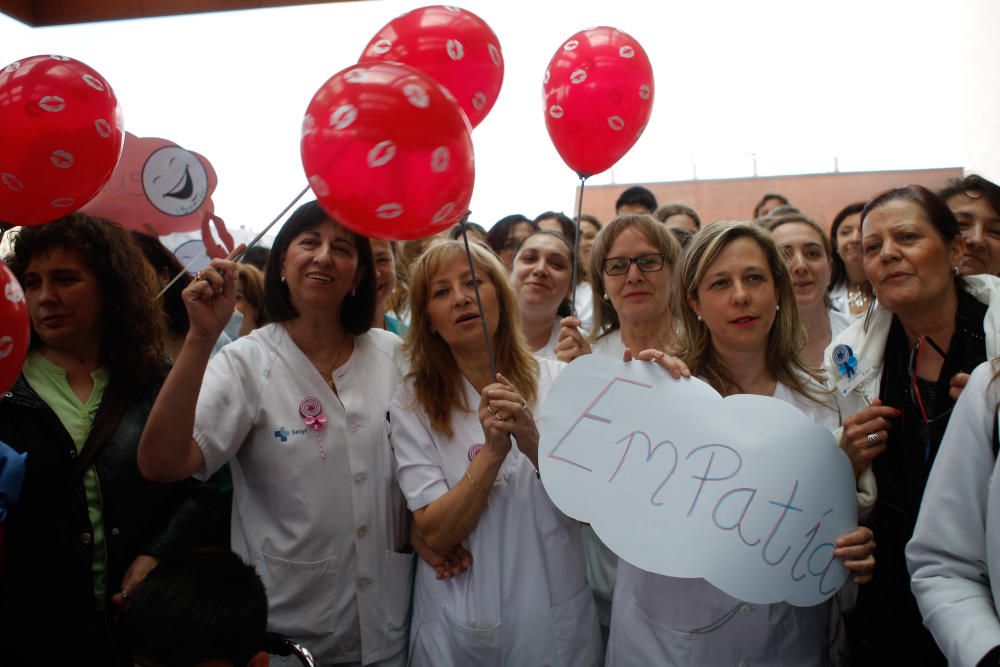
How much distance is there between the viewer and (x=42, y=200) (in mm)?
1604

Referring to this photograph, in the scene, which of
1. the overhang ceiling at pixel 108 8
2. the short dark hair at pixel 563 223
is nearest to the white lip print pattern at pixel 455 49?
the short dark hair at pixel 563 223

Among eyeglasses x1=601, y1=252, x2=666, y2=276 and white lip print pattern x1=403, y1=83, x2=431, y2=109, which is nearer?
white lip print pattern x1=403, y1=83, x2=431, y2=109

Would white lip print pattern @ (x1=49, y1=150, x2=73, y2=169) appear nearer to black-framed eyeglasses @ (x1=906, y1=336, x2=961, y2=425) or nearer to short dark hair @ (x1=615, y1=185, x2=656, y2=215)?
black-framed eyeglasses @ (x1=906, y1=336, x2=961, y2=425)

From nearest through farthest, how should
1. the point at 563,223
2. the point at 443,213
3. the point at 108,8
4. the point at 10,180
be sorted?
the point at 443,213
the point at 10,180
the point at 563,223
the point at 108,8

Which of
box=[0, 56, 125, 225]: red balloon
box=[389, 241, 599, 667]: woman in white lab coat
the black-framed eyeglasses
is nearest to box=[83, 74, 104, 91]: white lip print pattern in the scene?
box=[0, 56, 125, 225]: red balloon

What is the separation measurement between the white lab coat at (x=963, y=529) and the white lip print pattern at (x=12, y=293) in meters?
1.79

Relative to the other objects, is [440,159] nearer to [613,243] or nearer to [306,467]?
[306,467]

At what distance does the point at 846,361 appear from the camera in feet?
5.56

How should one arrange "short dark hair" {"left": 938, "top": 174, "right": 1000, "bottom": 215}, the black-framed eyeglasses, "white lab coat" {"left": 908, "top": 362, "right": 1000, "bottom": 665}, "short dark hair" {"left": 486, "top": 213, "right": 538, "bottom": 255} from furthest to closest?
"short dark hair" {"left": 486, "top": 213, "right": 538, "bottom": 255} < "short dark hair" {"left": 938, "top": 174, "right": 1000, "bottom": 215} < the black-framed eyeglasses < "white lab coat" {"left": 908, "top": 362, "right": 1000, "bottom": 665}

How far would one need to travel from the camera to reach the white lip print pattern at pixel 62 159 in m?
1.60

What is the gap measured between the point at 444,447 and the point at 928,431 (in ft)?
3.58

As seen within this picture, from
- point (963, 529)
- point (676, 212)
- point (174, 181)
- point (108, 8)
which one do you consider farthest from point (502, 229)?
point (108, 8)

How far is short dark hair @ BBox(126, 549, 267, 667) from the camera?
1.30 meters

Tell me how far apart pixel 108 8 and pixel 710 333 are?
16.6 feet
